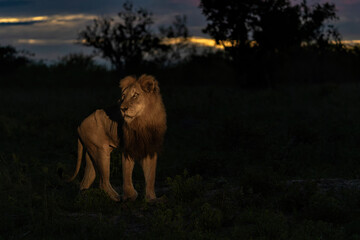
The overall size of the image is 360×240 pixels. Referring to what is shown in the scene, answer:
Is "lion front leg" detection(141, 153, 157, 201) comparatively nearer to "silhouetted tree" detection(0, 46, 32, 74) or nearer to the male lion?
the male lion

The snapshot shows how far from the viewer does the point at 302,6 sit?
3058 cm

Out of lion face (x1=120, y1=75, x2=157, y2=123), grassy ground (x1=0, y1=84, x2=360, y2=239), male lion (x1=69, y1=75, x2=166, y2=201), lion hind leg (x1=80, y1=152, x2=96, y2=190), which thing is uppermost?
lion face (x1=120, y1=75, x2=157, y2=123)

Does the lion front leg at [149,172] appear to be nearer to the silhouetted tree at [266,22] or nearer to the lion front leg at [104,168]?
the lion front leg at [104,168]

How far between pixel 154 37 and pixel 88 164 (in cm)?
3311

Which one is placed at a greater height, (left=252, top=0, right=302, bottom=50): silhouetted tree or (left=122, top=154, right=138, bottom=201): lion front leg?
(left=252, top=0, right=302, bottom=50): silhouetted tree

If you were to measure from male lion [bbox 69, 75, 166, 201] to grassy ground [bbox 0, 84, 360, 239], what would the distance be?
0.37 meters

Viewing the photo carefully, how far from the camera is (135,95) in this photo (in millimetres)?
6523

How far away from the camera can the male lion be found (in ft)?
21.5

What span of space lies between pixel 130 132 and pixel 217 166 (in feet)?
14.5

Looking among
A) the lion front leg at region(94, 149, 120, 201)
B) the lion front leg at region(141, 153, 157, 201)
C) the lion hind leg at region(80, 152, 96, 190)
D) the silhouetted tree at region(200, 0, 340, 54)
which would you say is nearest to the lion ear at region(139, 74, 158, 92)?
the lion front leg at region(141, 153, 157, 201)

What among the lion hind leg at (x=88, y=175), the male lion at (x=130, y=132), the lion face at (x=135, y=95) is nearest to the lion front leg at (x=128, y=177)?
the male lion at (x=130, y=132)

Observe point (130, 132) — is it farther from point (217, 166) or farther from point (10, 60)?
point (10, 60)

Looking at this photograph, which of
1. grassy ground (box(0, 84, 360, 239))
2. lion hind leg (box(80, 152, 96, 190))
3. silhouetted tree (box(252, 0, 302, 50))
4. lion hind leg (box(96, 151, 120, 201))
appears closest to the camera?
grassy ground (box(0, 84, 360, 239))

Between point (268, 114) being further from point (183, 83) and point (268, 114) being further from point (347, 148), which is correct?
point (183, 83)
